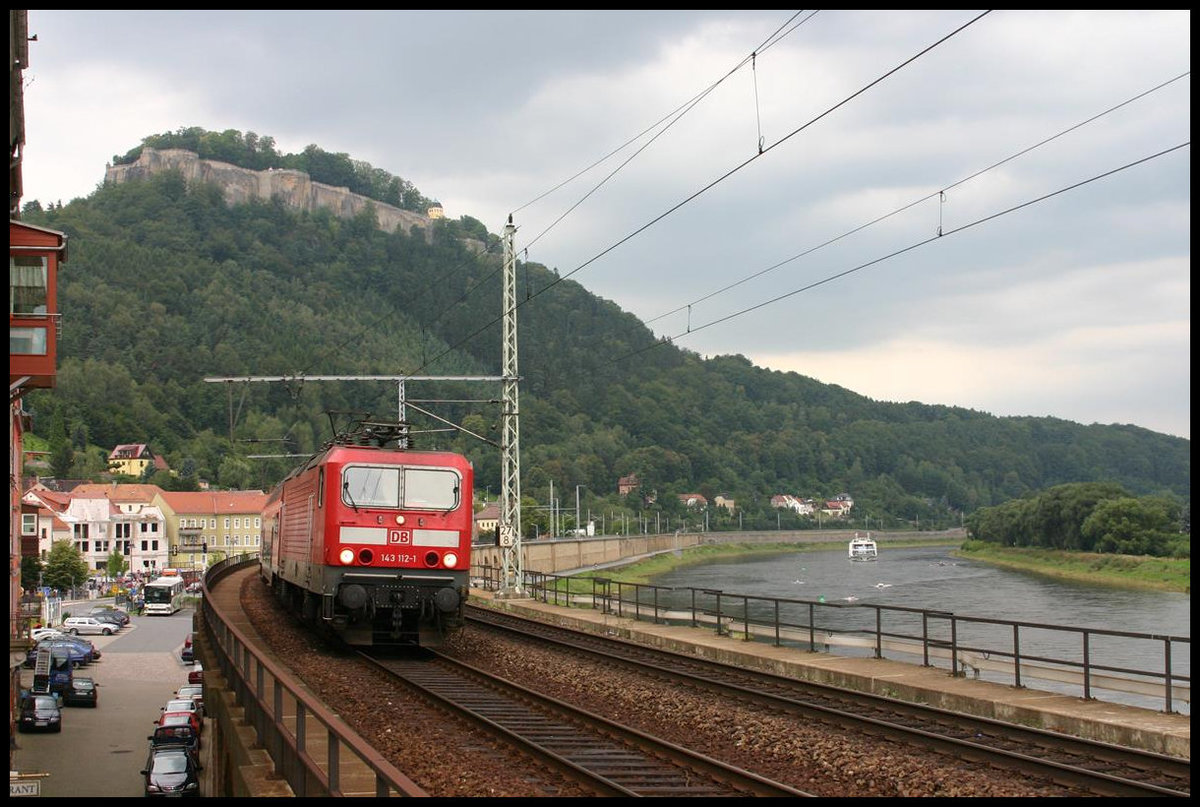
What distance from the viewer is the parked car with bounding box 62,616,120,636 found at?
7794 cm

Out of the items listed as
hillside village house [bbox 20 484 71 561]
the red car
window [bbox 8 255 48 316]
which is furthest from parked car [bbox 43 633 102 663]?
window [bbox 8 255 48 316]

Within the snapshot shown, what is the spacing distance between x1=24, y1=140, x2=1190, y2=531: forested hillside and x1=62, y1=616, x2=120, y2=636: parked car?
27555 mm

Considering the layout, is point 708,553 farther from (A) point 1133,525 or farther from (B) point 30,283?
(B) point 30,283

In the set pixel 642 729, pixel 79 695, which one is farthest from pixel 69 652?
pixel 642 729

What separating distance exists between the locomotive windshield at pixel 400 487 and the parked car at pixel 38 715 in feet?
106

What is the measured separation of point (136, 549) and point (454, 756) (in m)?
128

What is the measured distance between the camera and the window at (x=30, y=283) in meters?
25.3

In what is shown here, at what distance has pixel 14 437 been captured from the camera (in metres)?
40.6

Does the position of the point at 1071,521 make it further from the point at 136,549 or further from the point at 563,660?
the point at 136,549

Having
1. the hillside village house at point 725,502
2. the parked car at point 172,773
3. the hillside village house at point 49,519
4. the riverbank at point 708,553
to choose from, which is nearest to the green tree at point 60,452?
the hillside village house at point 49,519

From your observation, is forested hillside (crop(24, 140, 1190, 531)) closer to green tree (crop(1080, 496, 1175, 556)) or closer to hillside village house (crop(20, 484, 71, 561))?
hillside village house (crop(20, 484, 71, 561))

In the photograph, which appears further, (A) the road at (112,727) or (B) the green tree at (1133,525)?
(B) the green tree at (1133,525)

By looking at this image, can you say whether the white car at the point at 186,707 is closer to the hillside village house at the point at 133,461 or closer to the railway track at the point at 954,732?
the railway track at the point at 954,732

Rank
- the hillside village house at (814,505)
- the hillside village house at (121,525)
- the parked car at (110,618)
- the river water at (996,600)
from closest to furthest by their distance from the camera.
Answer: the river water at (996,600)
the parked car at (110,618)
the hillside village house at (121,525)
the hillside village house at (814,505)
